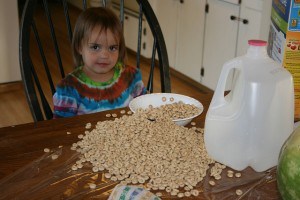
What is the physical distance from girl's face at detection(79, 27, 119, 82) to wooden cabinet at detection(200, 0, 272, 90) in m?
1.24

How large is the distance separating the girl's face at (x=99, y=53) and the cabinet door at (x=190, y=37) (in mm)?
1908

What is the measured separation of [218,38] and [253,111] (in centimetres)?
244

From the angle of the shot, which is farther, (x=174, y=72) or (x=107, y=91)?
(x=174, y=72)

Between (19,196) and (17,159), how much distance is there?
0.15 m

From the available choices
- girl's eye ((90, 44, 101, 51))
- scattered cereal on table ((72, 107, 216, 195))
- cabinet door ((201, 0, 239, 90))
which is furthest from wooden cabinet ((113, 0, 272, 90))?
scattered cereal on table ((72, 107, 216, 195))

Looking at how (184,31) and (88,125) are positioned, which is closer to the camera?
(88,125)

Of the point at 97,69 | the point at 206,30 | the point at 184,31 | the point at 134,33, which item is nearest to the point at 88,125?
the point at 97,69

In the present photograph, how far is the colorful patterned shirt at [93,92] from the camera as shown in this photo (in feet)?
4.71

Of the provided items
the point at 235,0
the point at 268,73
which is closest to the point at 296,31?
→ the point at 268,73

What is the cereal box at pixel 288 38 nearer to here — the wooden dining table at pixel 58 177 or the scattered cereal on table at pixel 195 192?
the wooden dining table at pixel 58 177

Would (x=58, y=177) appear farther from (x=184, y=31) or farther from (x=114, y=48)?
(x=184, y=31)

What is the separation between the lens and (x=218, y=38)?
3223mm

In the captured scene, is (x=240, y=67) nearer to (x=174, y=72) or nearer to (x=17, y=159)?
(x=17, y=159)

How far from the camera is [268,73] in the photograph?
2.79ft
